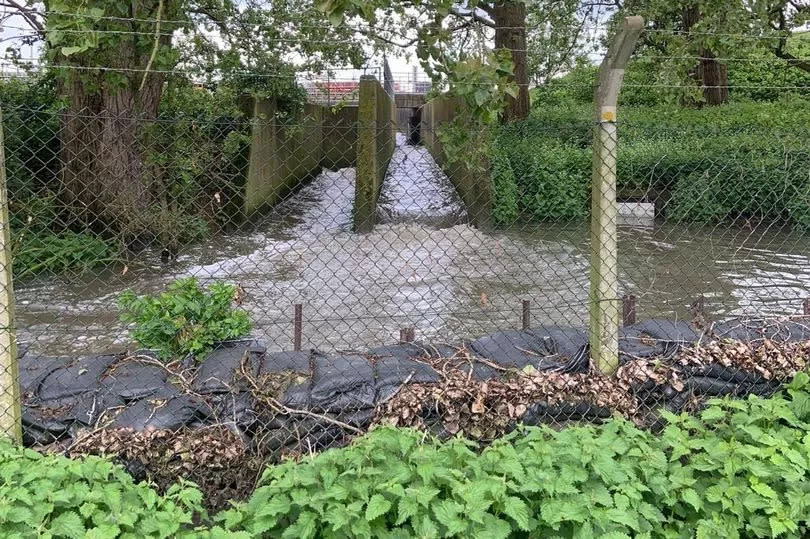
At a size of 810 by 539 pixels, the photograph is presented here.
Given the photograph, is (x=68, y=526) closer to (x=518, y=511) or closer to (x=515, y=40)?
(x=518, y=511)

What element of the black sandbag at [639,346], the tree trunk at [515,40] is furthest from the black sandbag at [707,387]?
the tree trunk at [515,40]

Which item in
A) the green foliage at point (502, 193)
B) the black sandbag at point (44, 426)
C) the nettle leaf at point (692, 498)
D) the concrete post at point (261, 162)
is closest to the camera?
the nettle leaf at point (692, 498)

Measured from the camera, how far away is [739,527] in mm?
2471

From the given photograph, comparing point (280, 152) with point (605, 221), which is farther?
point (280, 152)

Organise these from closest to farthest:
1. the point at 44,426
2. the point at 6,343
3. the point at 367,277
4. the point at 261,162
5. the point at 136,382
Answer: the point at 6,343 < the point at 44,426 < the point at 136,382 < the point at 367,277 < the point at 261,162

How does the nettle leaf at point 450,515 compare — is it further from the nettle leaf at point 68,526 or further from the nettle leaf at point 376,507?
the nettle leaf at point 68,526

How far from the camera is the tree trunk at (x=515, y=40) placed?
1340 centimetres

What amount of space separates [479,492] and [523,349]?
139 centimetres

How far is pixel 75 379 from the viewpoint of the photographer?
318 centimetres

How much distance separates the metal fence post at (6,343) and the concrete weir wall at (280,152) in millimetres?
6538

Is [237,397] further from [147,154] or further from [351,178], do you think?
[351,178]

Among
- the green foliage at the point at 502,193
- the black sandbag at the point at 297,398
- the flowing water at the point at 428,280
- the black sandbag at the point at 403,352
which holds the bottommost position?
the flowing water at the point at 428,280

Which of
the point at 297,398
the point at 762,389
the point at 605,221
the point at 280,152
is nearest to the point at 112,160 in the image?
the point at 280,152

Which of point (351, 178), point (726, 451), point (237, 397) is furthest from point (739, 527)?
point (351, 178)
